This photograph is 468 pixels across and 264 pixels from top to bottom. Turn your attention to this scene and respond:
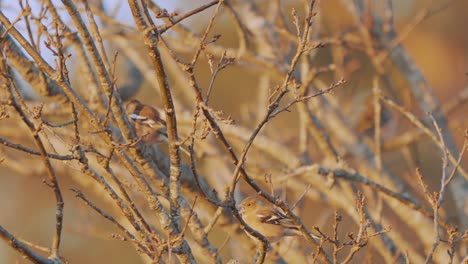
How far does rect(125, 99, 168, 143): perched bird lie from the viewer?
4.95m

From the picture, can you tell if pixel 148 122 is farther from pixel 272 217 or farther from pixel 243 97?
pixel 243 97

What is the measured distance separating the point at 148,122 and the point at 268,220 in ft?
3.50

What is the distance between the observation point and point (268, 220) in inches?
198

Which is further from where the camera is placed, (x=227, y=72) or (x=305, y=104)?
(x=227, y=72)

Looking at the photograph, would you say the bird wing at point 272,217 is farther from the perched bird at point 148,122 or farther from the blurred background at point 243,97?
the blurred background at point 243,97

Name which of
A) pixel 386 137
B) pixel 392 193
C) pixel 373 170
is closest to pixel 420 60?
pixel 386 137

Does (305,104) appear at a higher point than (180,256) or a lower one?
higher

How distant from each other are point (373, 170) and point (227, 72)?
949 centimetres

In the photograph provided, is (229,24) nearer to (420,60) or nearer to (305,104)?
(420,60)

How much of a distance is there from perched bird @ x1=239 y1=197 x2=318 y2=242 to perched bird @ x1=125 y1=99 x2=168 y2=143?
2.45 ft

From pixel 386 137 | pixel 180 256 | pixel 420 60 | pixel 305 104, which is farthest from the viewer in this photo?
pixel 420 60

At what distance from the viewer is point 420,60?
1681 centimetres

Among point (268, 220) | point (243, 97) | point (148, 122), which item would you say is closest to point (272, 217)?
point (268, 220)

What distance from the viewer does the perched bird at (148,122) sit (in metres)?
4.95
